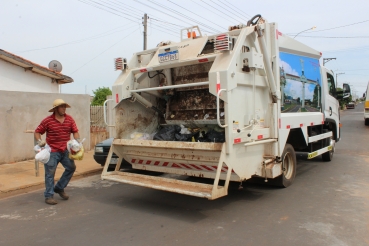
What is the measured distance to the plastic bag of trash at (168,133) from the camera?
5.94 meters

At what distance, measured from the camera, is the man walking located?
5.54 meters

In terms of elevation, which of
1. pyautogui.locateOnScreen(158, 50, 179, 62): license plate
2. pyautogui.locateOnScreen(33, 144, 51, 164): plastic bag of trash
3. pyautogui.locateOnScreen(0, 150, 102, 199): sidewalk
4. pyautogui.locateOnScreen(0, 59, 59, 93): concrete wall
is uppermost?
pyautogui.locateOnScreen(0, 59, 59, 93): concrete wall

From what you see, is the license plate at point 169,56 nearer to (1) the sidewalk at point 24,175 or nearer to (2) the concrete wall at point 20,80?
(1) the sidewalk at point 24,175

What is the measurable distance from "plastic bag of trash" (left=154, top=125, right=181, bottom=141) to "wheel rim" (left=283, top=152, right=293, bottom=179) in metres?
2.10

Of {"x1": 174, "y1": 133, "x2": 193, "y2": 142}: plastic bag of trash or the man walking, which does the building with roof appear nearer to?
the man walking

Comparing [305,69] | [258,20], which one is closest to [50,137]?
[258,20]

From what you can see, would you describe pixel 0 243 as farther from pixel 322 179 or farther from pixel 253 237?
pixel 322 179

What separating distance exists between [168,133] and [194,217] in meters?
1.73

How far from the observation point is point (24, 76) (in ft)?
43.7

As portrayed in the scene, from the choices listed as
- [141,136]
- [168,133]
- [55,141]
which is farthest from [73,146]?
[168,133]

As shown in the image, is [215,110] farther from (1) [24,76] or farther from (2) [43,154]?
(1) [24,76]

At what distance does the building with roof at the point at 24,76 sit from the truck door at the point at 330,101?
10409 millimetres

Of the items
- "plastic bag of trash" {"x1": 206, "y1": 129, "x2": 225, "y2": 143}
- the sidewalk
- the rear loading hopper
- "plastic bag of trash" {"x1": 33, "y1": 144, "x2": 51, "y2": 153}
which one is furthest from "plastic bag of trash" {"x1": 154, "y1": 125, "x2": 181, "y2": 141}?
the sidewalk

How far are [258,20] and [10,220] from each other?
493 centimetres
